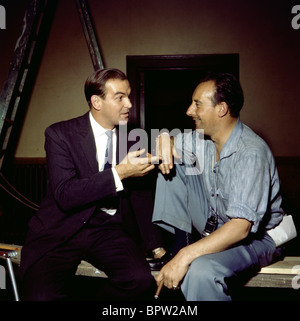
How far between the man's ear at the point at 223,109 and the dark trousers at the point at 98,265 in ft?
3.82

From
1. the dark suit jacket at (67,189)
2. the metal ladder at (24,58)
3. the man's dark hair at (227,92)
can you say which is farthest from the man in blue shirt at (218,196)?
the metal ladder at (24,58)

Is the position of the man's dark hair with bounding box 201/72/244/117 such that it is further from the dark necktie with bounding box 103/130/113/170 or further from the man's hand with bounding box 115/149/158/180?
the dark necktie with bounding box 103/130/113/170

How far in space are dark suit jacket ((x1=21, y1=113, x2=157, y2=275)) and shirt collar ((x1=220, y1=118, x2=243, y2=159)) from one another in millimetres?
826

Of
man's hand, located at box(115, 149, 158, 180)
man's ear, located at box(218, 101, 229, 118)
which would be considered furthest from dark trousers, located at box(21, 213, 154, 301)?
man's ear, located at box(218, 101, 229, 118)

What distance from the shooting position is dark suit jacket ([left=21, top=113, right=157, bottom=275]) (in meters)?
2.15

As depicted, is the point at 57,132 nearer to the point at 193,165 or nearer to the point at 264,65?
the point at 193,165

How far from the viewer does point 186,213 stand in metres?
2.55

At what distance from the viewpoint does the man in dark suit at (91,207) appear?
213 cm

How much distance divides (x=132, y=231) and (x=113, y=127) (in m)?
0.87

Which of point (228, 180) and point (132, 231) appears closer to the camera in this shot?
point (228, 180)

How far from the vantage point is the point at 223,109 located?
2420 millimetres

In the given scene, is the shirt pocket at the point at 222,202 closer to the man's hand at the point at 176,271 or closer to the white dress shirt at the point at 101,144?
the man's hand at the point at 176,271

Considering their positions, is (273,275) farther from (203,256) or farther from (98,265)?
(98,265)
